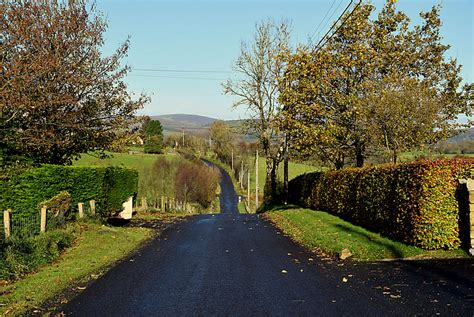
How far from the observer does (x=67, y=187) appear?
18531 mm

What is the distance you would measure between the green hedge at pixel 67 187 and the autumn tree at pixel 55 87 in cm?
171

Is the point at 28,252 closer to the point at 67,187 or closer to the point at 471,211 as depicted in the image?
the point at 67,187

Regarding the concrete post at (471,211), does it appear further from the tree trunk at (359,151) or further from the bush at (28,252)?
the tree trunk at (359,151)

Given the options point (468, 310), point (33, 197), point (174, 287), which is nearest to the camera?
point (468, 310)

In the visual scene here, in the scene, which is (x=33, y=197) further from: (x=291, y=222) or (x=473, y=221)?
(x=473, y=221)

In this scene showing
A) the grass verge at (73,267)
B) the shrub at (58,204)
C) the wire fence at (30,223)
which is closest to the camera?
the grass verge at (73,267)

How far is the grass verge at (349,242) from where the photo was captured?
11.1m

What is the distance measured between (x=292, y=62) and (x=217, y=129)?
8162 centimetres

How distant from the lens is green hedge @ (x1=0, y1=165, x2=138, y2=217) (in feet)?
50.1

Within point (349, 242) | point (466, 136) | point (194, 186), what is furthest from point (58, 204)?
point (194, 186)

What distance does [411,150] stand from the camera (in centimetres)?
2170

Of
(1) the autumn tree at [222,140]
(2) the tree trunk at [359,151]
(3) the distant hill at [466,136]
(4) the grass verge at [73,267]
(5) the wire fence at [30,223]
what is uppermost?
(1) the autumn tree at [222,140]

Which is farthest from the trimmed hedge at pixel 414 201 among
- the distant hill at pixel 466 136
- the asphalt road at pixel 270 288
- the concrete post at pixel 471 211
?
the distant hill at pixel 466 136

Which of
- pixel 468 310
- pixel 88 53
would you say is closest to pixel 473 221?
pixel 468 310
